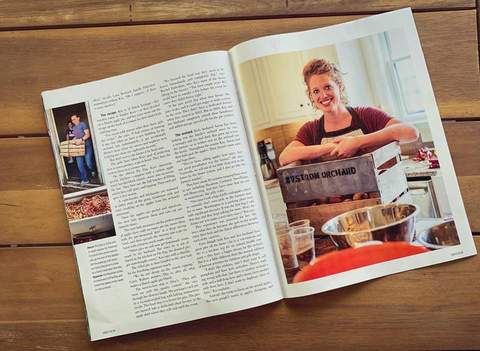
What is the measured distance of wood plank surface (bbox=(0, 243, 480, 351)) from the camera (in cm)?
55

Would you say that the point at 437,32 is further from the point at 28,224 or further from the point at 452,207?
the point at 28,224

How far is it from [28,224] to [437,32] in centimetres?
46

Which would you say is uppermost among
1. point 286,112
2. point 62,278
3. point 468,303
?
point 286,112

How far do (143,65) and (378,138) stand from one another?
249 mm

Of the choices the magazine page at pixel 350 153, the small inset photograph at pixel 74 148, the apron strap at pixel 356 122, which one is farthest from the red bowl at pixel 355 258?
the small inset photograph at pixel 74 148

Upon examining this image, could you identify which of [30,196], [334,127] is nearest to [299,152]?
[334,127]

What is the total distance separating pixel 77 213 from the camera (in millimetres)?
572

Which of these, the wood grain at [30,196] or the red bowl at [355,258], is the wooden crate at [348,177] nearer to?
the red bowl at [355,258]

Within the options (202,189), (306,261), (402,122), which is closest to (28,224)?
(202,189)

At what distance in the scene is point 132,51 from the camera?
587 mm

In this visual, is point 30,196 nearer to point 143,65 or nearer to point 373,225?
point 143,65

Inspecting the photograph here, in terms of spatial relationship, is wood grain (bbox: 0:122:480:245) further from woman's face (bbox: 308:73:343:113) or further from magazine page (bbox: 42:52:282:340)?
woman's face (bbox: 308:73:343:113)

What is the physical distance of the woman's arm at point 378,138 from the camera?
0.56 metres

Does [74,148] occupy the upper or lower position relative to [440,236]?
upper
